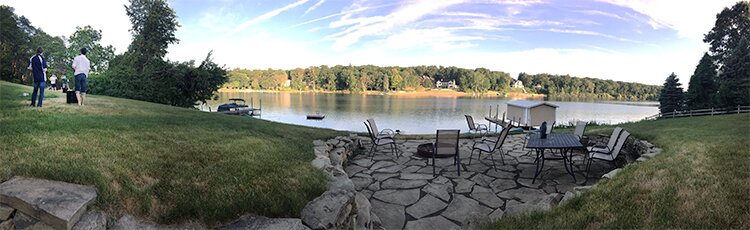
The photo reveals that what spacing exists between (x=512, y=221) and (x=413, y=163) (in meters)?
2.75

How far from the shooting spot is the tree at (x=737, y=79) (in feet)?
73.0

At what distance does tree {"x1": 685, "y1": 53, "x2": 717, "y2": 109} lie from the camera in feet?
88.7

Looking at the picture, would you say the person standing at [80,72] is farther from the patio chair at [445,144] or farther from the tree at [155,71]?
the tree at [155,71]

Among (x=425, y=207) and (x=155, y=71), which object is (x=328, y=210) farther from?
(x=155, y=71)

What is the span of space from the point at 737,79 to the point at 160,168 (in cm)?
3587

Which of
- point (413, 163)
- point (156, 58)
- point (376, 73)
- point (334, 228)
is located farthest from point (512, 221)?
point (376, 73)

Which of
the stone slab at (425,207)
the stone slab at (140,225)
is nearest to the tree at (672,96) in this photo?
the stone slab at (425,207)

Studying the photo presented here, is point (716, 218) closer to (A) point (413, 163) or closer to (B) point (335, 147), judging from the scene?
(A) point (413, 163)

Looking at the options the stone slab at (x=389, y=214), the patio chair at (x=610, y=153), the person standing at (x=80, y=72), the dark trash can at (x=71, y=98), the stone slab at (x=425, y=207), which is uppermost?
the person standing at (x=80, y=72)

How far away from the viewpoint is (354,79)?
302 ft

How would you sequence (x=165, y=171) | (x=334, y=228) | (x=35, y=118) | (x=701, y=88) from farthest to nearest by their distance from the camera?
(x=701, y=88) → (x=35, y=118) → (x=165, y=171) → (x=334, y=228)

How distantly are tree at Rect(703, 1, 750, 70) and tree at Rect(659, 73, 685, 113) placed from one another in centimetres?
364

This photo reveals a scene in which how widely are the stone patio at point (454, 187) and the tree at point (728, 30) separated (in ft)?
119

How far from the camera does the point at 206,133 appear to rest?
4.84 m
